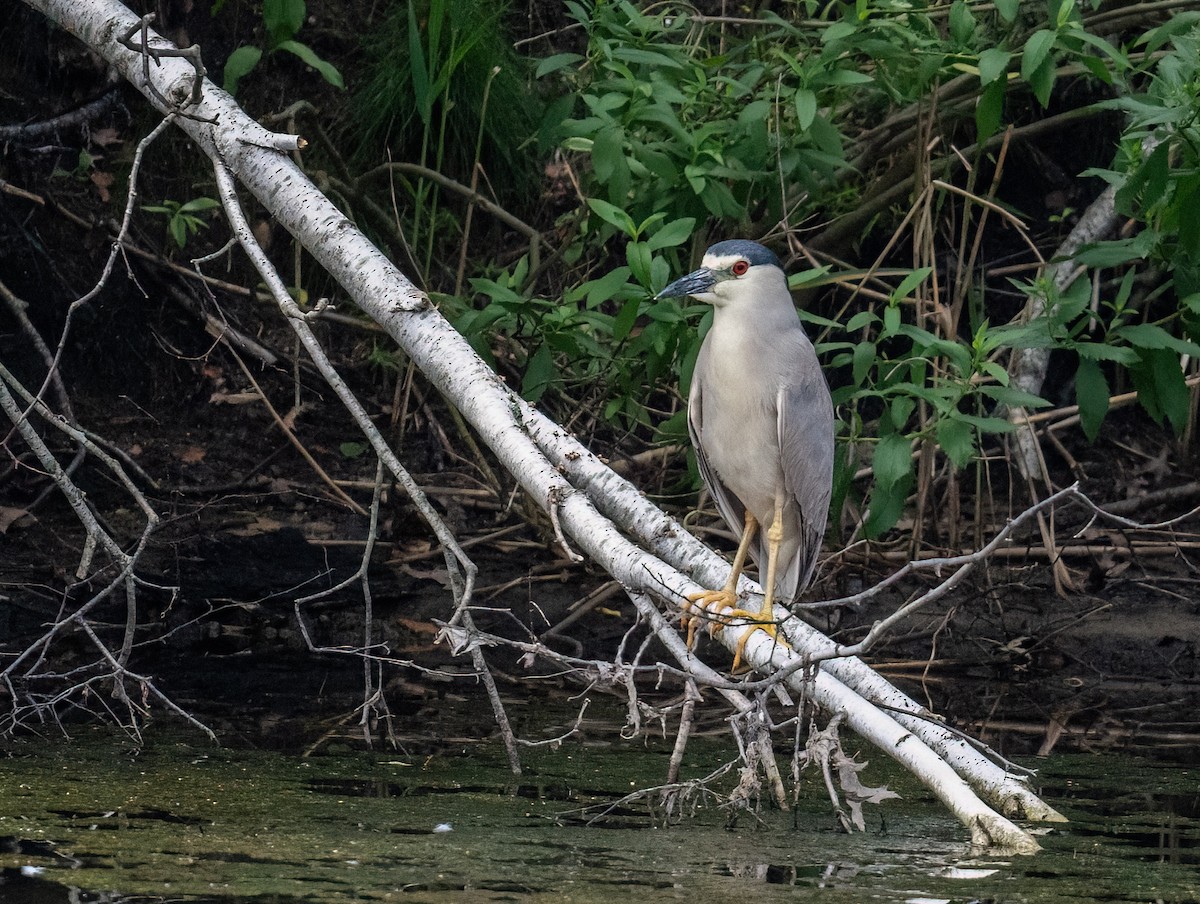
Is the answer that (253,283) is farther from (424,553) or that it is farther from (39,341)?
(39,341)

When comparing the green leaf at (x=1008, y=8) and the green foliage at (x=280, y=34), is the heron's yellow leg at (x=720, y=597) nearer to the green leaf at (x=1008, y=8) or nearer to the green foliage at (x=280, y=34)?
the green leaf at (x=1008, y=8)

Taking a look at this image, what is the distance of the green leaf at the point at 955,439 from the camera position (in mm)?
4223

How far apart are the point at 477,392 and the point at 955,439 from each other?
1.42 meters

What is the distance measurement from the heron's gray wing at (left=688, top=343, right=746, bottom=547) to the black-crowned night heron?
0.09ft

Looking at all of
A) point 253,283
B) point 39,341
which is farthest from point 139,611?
point 253,283

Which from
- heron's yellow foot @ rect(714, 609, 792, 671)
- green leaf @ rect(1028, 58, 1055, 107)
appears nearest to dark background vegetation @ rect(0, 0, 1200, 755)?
green leaf @ rect(1028, 58, 1055, 107)

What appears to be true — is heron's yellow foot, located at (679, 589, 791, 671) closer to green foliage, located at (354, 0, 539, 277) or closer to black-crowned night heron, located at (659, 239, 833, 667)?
black-crowned night heron, located at (659, 239, 833, 667)

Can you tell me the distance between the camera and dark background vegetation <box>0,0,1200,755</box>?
4.56m

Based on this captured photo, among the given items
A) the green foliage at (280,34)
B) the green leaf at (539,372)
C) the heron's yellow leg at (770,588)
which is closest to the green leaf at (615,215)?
the green leaf at (539,372)

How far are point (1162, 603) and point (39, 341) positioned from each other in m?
4.17

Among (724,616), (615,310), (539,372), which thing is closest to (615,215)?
(539,372)

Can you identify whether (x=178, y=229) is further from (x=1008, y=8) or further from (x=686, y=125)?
(x=1008, y=8)

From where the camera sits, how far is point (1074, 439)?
22.2ft

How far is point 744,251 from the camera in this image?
4113 mm
